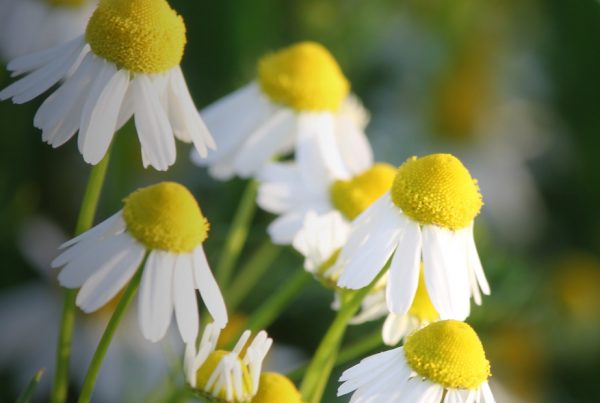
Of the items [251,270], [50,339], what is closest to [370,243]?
[251,270]

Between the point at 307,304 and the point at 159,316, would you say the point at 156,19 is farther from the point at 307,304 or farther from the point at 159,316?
the point at 307,304

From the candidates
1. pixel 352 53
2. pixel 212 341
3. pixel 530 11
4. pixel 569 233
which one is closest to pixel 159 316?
pixel 212 341

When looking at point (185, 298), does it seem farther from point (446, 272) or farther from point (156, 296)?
point (446, 272)

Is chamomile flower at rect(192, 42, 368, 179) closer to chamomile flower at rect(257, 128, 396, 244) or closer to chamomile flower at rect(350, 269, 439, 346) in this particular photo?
chamomile flower at rect(257, 128, 396, 244)

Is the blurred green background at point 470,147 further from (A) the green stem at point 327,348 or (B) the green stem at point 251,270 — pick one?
(A) the green stem at point 327,348

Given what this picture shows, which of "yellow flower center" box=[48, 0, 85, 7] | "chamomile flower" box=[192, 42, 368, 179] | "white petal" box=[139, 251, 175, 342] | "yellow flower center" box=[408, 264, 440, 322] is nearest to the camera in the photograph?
"white petal" box=[139, 251, 175, 342]

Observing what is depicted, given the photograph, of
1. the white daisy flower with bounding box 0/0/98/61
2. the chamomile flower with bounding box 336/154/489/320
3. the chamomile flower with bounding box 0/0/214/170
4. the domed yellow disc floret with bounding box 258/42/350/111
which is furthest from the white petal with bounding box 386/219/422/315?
the white daisy flower with bounding box 0/0/98/61
